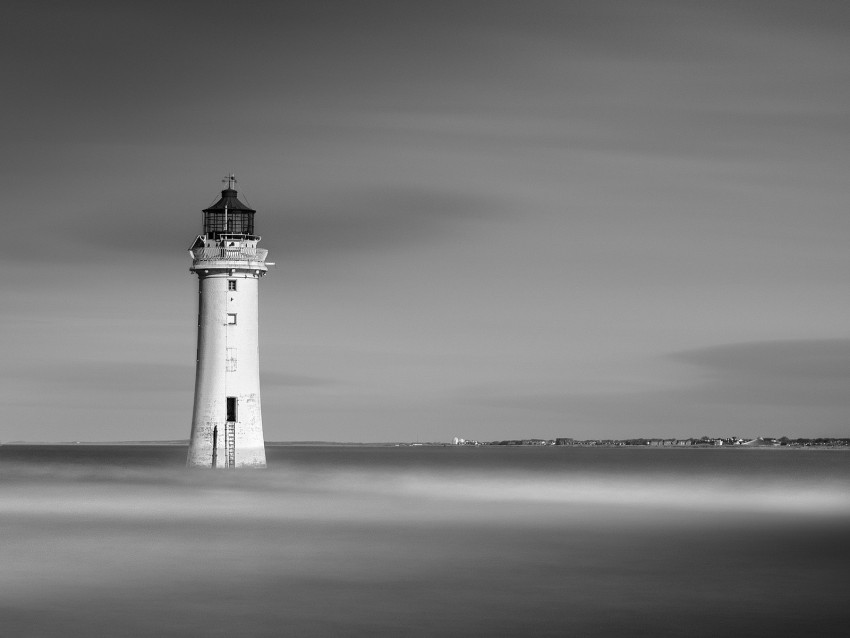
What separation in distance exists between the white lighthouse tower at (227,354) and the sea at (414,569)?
7435 mm

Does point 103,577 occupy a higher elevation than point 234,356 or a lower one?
lower

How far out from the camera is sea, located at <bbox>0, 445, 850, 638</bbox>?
611 inches

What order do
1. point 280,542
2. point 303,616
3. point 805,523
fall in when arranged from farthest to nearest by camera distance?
point 805,523 → point 280,542 → point 303,616

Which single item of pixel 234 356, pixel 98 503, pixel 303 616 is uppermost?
pixel 234 356

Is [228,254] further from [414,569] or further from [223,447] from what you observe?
[414,569]

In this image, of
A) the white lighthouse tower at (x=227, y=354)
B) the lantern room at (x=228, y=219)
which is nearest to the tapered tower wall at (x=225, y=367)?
the white lighthouse tower at (x=227, y=354)

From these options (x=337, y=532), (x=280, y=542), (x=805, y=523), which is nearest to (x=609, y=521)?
(x=805, y=523)

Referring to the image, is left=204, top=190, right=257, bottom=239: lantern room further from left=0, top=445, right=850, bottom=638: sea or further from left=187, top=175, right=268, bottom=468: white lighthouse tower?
left=0, top=445, right=850, bottom=638: sea

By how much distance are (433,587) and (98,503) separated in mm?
19501

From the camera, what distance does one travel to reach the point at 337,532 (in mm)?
26766

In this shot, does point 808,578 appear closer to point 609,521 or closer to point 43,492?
point 609,521

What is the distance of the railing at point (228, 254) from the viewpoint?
4494 centimetres

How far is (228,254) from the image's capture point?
44938 millimetres

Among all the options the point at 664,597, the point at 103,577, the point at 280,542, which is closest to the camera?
the point at 664,597
